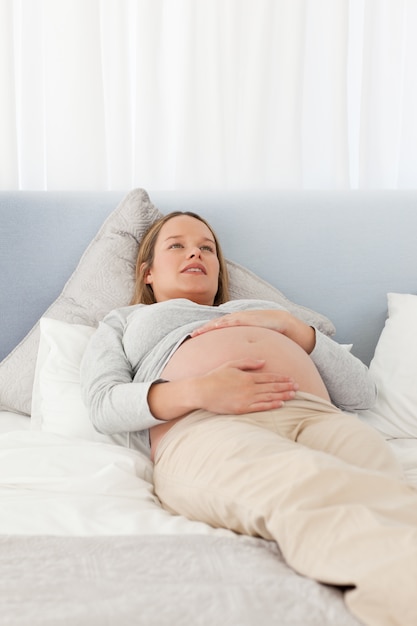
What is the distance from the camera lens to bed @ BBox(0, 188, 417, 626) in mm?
927

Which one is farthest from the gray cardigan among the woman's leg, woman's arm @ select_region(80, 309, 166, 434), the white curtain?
the white curtain

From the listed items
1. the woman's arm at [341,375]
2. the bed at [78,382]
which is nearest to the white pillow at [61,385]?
the bed at [78,382]

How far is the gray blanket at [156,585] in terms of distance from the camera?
2.86 feet

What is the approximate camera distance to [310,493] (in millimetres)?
1057

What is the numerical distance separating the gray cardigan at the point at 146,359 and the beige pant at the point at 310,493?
0.13 meters

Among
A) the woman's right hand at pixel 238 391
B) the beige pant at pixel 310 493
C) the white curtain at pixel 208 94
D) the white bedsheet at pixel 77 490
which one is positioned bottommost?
the white bedsheet at pixel 77 490

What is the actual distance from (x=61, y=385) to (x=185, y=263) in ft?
1.31

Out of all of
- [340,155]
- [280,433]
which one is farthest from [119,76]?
Answer: [280,433]

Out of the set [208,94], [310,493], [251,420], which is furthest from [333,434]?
[208,94]

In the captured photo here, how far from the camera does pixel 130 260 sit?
1987 mm

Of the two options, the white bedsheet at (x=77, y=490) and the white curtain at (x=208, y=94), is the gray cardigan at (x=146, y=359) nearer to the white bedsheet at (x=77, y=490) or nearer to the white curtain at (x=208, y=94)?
the white bedsheet at (x=77, y=490)

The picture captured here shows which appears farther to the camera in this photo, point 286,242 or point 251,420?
point 286,242

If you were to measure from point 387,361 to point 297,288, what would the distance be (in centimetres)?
32

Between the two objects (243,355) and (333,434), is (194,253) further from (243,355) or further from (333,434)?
(333,434)
